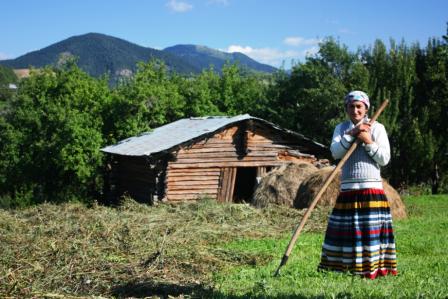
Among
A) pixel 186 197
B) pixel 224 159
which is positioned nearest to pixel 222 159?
pixel 224 159

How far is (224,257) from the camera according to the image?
8.23 meters

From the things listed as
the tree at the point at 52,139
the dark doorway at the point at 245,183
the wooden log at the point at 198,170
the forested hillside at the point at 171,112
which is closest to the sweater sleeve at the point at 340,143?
the wooden log at the point at 198,170

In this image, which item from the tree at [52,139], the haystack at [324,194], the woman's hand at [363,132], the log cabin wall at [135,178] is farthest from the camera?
the tree at [52,139]

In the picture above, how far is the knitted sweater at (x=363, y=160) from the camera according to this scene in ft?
18.9

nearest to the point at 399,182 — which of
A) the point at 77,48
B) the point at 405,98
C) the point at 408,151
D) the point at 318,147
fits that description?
the point at 408,151

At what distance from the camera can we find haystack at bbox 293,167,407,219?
13.9m

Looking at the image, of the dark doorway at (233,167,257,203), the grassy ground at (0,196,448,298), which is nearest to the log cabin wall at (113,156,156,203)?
the dark doorway at (233,167,257,203)

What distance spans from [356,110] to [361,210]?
101 cm

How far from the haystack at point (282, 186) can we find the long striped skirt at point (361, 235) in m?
9.46

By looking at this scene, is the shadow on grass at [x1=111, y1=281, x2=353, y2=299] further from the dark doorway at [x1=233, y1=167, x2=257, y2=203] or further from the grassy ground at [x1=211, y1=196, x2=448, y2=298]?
the dark doorway at [x1=233, y1=167, x2=257, y2=203]

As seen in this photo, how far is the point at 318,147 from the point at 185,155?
525 cm

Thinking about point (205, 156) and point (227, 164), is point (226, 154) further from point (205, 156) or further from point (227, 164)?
point (205, 156)

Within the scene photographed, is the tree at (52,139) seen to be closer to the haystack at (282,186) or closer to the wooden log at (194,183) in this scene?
the wooden log at (194,183)

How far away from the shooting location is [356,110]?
232 inches
